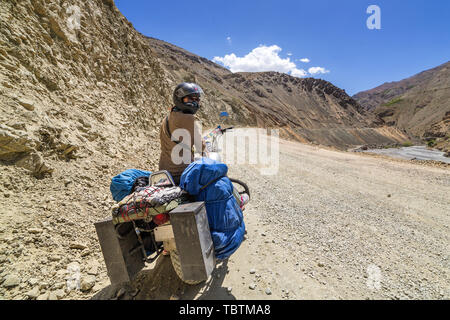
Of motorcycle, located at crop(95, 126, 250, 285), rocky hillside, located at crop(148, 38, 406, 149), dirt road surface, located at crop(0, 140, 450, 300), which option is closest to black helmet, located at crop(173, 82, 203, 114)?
motorcycle, located at crop(95, 126, 250, 285)

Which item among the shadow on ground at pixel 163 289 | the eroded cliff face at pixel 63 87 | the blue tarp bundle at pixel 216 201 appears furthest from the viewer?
the eroded cliff face at pixel 63 87

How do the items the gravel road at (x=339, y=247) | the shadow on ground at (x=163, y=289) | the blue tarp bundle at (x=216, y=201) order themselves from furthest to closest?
the gravel road at (x=339, y=247), the shadow on ground at (x=163, y=289), the blue tarp bundle at (x=216, y=201)

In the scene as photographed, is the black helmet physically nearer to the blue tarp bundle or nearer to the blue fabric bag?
the blue tarp bundle

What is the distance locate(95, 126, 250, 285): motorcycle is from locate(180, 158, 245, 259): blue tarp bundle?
0.11 metres

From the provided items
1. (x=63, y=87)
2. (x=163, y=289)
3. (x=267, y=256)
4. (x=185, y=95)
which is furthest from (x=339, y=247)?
(x=63, y=87)

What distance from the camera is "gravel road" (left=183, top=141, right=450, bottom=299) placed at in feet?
7.88

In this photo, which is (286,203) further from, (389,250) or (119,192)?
(119,192)

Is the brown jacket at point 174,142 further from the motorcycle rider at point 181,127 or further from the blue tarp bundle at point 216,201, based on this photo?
the blue tarp bundle at point 216,201

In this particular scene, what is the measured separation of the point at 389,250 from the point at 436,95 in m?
130

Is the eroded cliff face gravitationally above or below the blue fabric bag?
above

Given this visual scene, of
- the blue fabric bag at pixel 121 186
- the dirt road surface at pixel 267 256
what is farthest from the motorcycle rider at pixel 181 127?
the dirt road surface at pixel 267 256

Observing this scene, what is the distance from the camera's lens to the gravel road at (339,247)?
2.40m

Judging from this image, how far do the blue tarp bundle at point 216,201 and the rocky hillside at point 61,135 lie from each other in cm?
171
